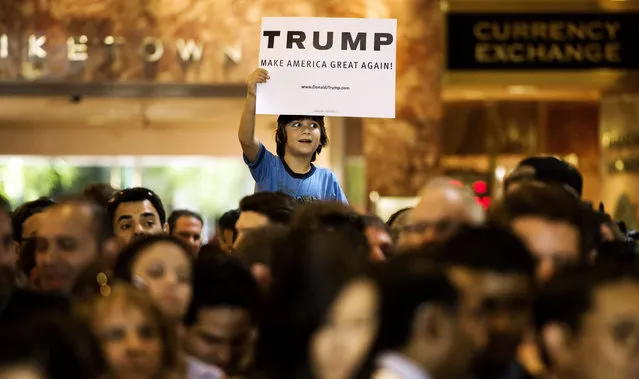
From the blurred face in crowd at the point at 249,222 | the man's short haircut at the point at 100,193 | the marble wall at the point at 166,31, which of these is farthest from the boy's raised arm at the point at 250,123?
the marble wall at the point at 166,31

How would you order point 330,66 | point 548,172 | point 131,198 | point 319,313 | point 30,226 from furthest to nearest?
point 330,66
point 131,198
point 30,226
point 548,172
point 319,313

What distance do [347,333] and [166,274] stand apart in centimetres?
127

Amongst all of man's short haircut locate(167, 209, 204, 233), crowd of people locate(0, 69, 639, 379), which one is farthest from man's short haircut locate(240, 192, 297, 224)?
man's short haircut locate(167, 209, 204, 233)

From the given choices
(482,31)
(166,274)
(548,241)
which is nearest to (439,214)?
(548,241)

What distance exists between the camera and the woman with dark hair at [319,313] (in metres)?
3.48

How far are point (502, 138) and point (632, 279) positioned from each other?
10.2 meters

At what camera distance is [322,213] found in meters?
4.92

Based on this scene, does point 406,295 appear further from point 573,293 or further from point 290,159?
point 290,159

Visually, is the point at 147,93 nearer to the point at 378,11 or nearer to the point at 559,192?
the point at 378,11

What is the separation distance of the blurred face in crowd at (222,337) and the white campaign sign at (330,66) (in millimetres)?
2417

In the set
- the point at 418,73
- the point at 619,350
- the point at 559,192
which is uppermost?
the point at 418,73

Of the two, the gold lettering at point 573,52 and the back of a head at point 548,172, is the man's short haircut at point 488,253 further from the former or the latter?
the gold lettering at point 573,52

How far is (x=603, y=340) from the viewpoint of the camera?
142 inches

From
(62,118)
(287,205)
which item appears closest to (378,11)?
(62,118)
